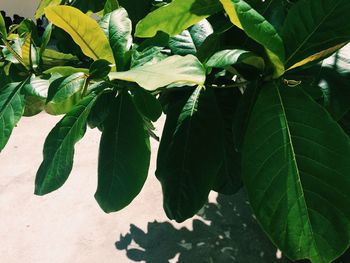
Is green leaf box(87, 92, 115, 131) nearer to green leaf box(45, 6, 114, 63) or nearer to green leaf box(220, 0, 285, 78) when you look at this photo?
green leaf box(45, 6, 114, 63)

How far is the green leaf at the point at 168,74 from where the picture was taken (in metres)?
0.43

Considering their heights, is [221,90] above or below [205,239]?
above

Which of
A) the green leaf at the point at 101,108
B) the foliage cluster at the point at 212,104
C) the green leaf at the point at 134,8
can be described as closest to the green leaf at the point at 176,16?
the foliage cluster at the point at 212,104

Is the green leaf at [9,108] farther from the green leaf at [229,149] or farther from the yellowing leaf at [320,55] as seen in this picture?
the yellowing leaf at [320,55]

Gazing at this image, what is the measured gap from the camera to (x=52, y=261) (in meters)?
2.75

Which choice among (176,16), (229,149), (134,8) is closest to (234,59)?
(176,16)

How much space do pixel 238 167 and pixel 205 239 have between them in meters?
2.25

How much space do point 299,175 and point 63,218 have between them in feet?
9.63

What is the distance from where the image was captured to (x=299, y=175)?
1.67 ft

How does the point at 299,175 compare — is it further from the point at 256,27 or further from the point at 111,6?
the point at 111,6

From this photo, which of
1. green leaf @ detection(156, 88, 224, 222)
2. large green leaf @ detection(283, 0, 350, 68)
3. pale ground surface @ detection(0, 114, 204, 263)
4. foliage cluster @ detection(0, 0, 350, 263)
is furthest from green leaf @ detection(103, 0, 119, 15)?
pale ground surface @ detection(0, 114, 204, 263)

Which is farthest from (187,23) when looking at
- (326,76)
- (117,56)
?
(326,76)

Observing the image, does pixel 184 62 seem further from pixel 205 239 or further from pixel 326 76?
pixel 205 239

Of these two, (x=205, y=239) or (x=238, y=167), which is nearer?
(x=238, y=167)
